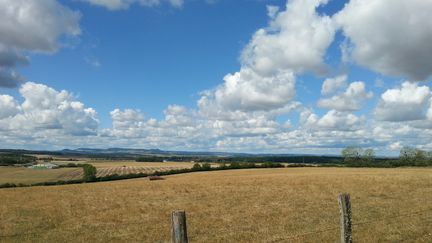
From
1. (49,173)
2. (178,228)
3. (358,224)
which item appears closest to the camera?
(178,228)

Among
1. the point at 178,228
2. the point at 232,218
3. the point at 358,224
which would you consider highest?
the point at 178,228

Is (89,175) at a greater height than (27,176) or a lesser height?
greater

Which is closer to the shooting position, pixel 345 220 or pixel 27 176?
pixel 345 220

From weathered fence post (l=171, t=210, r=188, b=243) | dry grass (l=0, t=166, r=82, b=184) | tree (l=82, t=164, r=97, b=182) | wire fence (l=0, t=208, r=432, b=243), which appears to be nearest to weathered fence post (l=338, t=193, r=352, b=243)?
wire fence (l=0, t=208, r=432, b=243)

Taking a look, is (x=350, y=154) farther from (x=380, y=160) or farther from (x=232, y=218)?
(x=232, y=218)

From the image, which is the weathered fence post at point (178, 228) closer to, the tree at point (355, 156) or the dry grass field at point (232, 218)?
the dry grass field at point (232, 218)

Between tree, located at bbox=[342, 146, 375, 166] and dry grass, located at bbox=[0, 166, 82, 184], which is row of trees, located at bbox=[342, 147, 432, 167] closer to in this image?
tree, located at bbox=[342, 146, 375, 166]

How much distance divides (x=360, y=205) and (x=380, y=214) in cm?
410

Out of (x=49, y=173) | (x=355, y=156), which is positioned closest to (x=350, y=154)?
(x=355, y=156)

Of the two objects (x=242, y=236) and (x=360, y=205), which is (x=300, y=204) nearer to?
(x=360, y=205)

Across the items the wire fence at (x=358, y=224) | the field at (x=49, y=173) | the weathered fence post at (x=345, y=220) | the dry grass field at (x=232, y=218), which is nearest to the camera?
the weathered fence post at (x=345, y=220)

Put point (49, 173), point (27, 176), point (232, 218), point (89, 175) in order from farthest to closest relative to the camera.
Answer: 1. point (49, 173)
2. point (27, 176)
3. point (89, 175)
4. point (232, 218)

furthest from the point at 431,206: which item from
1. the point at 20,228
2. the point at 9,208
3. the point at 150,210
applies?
the point at 9,208

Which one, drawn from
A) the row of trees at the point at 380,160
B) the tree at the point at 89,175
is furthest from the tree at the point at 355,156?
the tree at the point at 89,175
